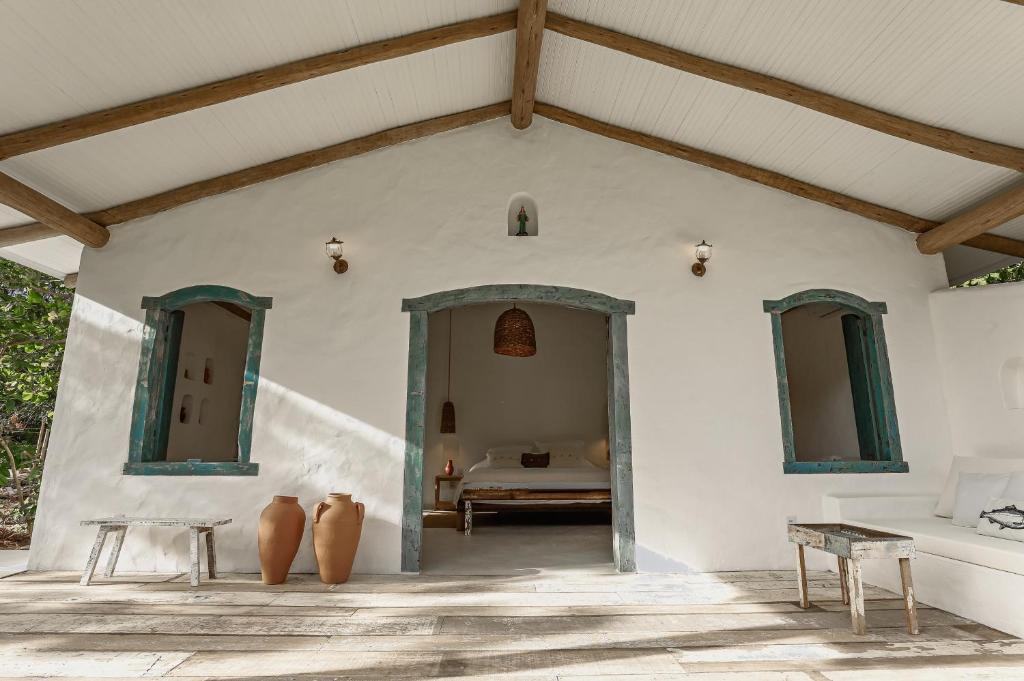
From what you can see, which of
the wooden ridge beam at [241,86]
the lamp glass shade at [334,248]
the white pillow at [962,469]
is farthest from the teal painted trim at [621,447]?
the wooden ridge beam at [241,86]

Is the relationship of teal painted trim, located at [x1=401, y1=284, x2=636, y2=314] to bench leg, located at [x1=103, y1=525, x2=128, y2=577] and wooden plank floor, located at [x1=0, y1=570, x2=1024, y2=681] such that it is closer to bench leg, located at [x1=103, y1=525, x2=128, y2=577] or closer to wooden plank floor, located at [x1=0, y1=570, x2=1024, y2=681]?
wooden plank floor, located at [x1=0, y1=570, x2=1024, y2=681]

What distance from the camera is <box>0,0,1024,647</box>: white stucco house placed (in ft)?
14.0

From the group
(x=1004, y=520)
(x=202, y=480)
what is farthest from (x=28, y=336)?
(x=1004, y=520)

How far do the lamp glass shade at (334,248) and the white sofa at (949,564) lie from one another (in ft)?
15.5

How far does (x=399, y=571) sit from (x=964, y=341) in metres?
5.31

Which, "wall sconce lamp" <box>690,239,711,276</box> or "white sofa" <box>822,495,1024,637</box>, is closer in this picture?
"white sofa" <box>822,495,1024,637</box>

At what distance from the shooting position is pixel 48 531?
465cm

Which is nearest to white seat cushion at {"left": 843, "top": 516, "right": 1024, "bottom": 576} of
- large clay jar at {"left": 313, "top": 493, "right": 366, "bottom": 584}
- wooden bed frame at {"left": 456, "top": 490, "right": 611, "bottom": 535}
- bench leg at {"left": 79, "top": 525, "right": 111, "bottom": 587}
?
wooden bed frame at {"left": 456, "top": 490, "right": 611, "bottom": 535}

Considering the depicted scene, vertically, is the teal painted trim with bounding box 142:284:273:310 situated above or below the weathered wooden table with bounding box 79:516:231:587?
above

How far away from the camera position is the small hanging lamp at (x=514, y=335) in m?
6.35

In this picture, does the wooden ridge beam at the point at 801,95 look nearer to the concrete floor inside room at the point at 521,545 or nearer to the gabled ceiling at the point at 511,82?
the gabled ceiling at the point at 511,82

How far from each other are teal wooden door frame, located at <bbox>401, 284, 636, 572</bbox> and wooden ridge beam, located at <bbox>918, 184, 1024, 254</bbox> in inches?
115

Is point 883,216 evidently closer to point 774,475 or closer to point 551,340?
point 774,475

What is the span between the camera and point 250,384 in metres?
4.94
